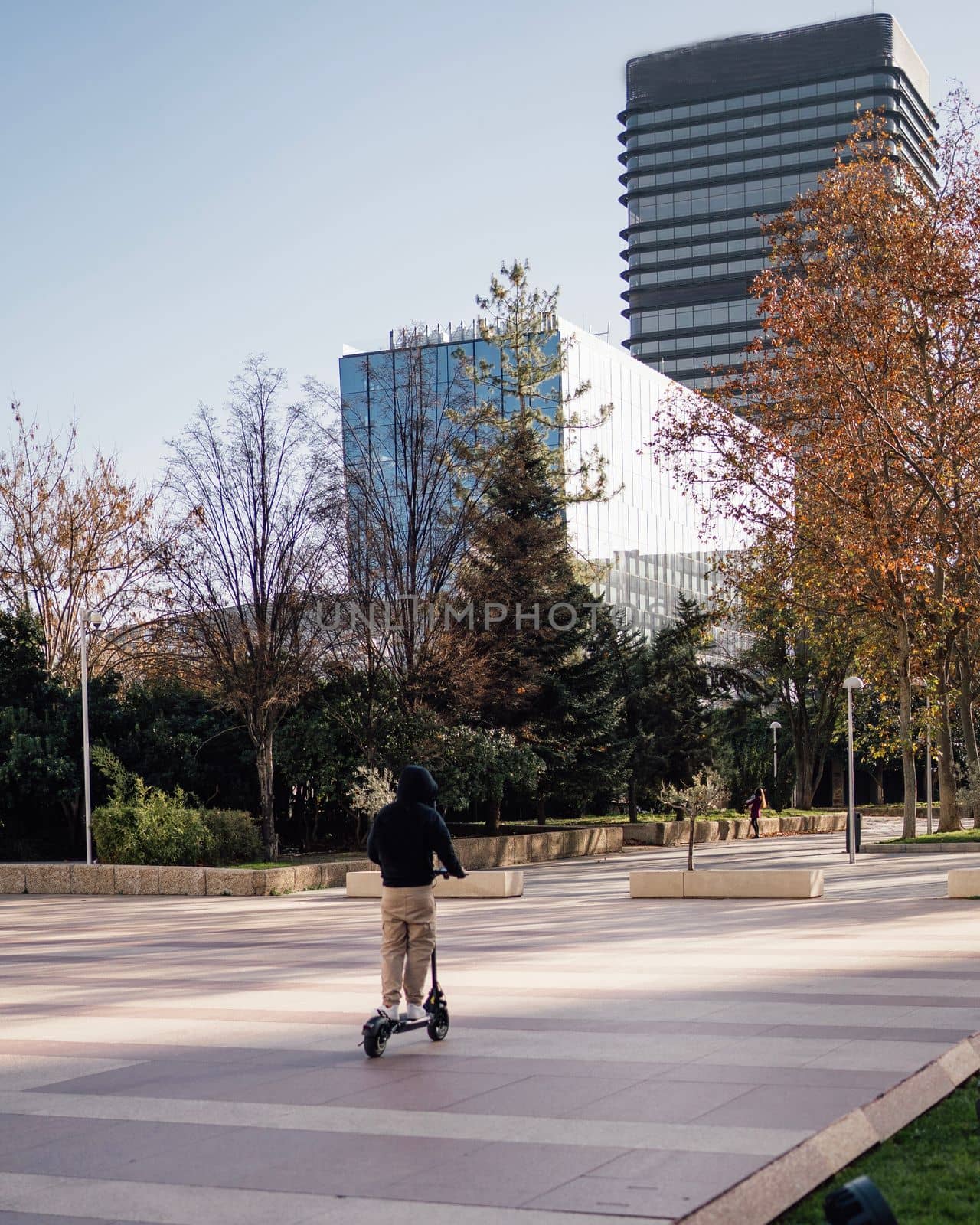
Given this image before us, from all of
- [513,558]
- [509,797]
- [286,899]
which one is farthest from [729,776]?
[286,899]

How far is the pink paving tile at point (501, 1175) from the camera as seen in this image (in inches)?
226

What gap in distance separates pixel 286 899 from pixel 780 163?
14930cm

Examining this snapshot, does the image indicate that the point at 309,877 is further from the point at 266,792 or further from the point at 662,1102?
the point at 662,1102

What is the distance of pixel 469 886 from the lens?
2514 cm

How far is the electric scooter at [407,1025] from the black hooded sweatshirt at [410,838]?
0.45 feet

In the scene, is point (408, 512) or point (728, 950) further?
point (408, 512)

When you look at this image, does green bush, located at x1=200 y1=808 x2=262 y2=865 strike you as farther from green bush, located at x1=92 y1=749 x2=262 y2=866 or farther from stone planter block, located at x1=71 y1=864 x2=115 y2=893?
stone planter block, located at x1=71 y1=864 x2=115 y2=893

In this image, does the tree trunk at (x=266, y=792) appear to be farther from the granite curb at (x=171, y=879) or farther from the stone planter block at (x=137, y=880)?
the stone planter block at (x=137, y=880)

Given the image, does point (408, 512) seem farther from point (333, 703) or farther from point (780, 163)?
point (780, 163)

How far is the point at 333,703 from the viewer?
33.7 meters

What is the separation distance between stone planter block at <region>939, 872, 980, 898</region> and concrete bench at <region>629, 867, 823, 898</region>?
1975mm

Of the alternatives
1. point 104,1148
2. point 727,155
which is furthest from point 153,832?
point 727,155

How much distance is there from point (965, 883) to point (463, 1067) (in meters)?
14.5

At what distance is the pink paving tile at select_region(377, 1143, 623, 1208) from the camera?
18.9ft
